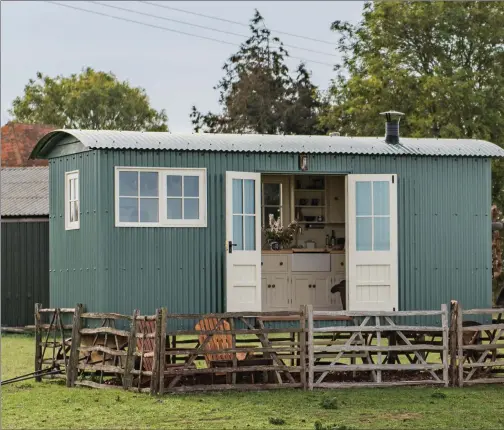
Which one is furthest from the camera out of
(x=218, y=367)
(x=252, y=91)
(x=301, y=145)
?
(x=252, y=91)

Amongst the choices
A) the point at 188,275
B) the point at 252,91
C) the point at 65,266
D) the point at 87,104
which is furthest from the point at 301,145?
the point at 87,104

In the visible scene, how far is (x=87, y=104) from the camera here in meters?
62.4

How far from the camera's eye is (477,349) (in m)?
18.6

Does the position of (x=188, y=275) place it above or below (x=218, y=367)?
above

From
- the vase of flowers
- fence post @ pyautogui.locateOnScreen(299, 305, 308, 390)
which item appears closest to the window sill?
fence post @ pyautogui.locateOnScreen(299, 305, 308, 390)

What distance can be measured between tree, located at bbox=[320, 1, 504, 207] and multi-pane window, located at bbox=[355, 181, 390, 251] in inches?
691

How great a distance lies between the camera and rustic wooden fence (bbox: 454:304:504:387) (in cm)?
1847

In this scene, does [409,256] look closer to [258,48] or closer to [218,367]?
[218,367]

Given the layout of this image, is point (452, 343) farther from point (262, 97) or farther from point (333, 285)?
point (262, 97)

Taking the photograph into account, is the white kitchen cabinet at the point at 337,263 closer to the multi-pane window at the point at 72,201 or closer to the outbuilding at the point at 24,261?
the multi-pane window at the point at 72,201

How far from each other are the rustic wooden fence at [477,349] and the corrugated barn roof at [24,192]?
1183cm

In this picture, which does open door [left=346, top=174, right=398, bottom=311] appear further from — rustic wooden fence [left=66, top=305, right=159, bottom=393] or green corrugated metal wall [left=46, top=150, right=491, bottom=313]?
rustic wooden fence [left=66, top=305, right=159, bottom=393]

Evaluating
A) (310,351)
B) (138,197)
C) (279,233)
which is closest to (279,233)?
(279,233)

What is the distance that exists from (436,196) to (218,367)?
4579mm
